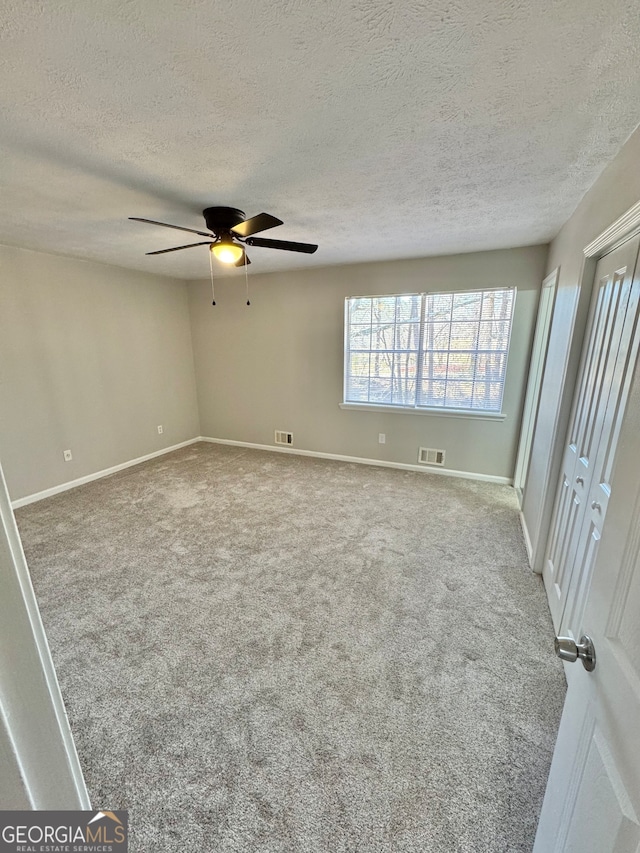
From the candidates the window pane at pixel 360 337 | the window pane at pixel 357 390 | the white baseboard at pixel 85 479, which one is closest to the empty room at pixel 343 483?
the white baseboard at pixel 85 479

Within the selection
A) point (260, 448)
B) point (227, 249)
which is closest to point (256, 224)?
point (227, 249)

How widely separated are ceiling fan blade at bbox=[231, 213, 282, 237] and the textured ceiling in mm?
172

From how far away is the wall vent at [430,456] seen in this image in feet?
13.4

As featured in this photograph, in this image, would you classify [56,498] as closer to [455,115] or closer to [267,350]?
[267,350]

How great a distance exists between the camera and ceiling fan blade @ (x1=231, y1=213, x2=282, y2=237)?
6.25 ft

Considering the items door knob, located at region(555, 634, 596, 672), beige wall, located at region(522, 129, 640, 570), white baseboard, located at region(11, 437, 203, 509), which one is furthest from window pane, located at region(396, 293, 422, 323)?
white baseboard, located at region(11, 437, 203, 509)

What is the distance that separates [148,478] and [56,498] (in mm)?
878

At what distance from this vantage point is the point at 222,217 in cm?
223

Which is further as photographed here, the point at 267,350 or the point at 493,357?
the point at 267,350

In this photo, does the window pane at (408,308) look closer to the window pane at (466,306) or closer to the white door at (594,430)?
the window pane at (466,306)

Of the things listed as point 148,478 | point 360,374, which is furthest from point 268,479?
point 360,374

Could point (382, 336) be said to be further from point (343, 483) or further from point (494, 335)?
point (343, 483)

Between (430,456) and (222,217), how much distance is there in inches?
127

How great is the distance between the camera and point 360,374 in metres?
4.33
